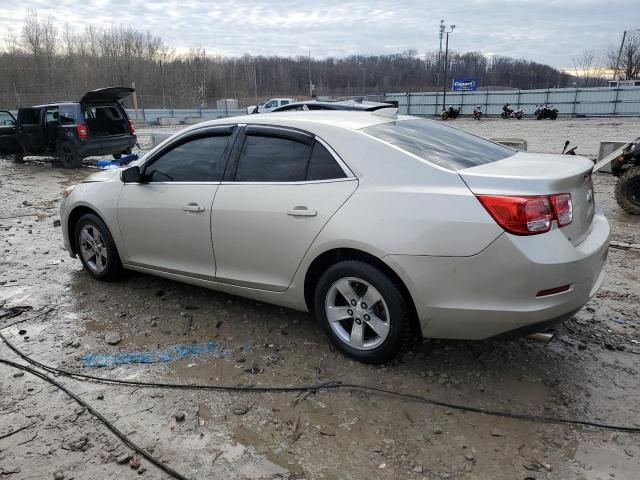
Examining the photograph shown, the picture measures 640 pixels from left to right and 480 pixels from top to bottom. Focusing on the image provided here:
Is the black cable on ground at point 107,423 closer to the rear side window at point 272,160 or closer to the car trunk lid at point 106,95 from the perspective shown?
the rear side window at point 272,160

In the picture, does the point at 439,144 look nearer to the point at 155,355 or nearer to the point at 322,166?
the point at 322,166

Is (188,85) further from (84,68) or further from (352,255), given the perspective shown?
(352,255)

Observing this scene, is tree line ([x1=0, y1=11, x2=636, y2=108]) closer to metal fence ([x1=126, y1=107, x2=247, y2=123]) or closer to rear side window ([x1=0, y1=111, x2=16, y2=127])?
metal fence ([x1=126, y1=107, x2=247, y2=123])

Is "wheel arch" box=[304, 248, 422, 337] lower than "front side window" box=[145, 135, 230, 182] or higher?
lower

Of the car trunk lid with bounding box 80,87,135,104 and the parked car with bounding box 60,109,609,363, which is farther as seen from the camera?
the car trunk lid with bounding box 80,87,135,104

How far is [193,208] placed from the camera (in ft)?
12.8

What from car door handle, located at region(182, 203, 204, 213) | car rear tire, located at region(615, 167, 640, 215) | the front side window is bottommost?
car rear tire, located at region(615, 167, 640, 215)

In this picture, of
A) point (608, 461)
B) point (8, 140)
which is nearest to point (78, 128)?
point (8, 140)

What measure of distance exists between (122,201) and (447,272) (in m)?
3.02

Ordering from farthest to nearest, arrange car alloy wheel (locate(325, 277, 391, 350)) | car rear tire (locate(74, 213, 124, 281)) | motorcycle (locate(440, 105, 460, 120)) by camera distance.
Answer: motorcycle (locate(440, 105, 460, 120)) < car rear tire (locate(74, 213, 124, 281)) < car alloy wheel (locate(325, 277, 391, 350))

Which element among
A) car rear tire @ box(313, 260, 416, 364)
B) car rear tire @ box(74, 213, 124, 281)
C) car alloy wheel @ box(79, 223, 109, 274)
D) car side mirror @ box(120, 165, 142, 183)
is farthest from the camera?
car alloy wheel @ box(79, 223, 109, 274)

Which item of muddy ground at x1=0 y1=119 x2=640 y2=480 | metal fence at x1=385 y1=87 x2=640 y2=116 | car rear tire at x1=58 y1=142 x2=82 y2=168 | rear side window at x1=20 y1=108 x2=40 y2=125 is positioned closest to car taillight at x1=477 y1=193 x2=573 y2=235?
muddy ground at x1=0 y1=119 x2=640 y2=480

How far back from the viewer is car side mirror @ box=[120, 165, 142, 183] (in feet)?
14.2

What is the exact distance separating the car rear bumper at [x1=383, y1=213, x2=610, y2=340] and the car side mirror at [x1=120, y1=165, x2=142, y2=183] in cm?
248
